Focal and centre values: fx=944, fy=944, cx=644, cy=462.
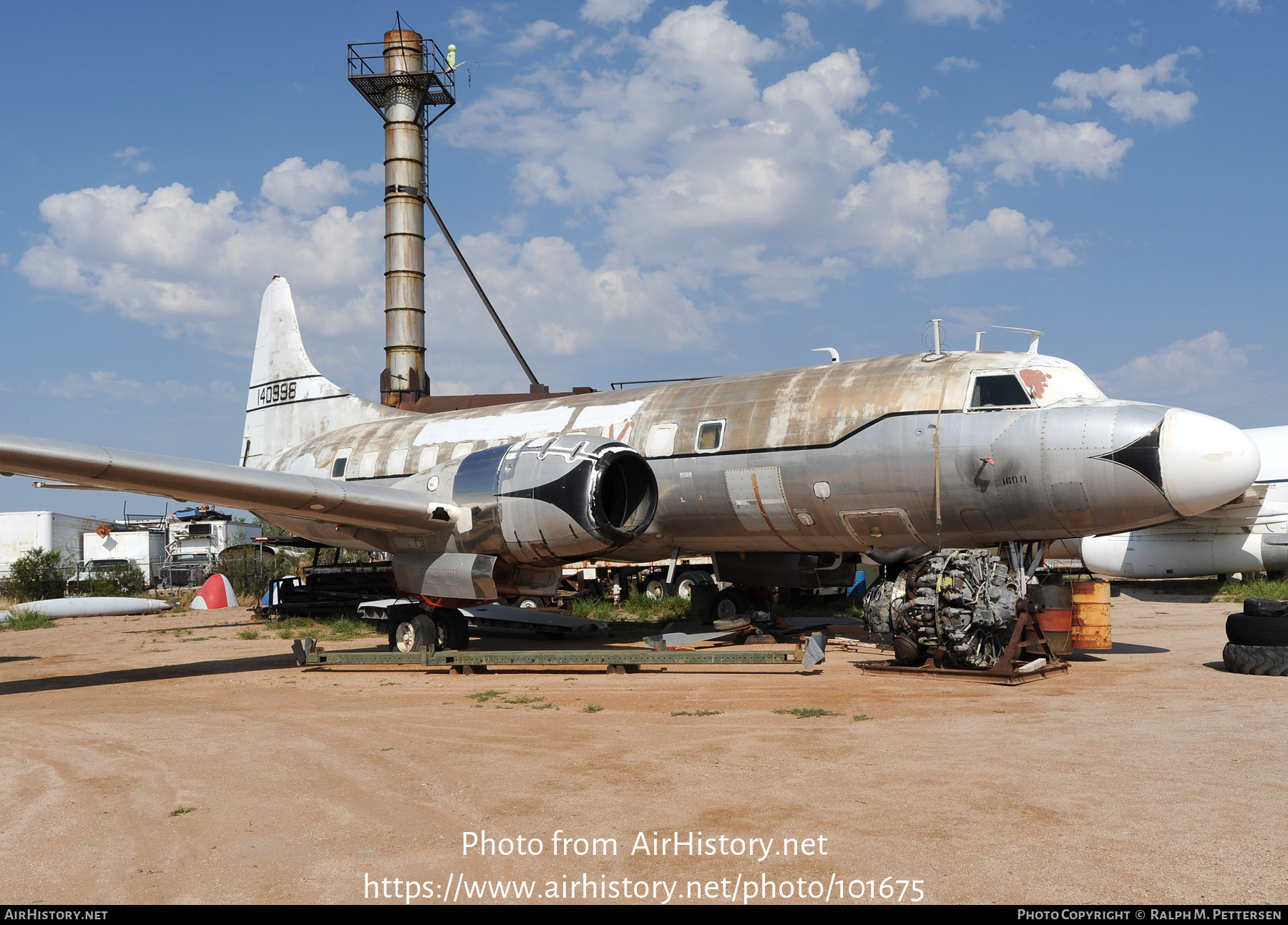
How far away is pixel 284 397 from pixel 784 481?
13337 mm

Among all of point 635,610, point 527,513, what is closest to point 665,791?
point 527,513

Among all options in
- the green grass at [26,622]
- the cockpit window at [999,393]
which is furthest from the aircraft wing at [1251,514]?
the green grass at [26,622]

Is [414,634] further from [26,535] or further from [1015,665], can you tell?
[26,535]

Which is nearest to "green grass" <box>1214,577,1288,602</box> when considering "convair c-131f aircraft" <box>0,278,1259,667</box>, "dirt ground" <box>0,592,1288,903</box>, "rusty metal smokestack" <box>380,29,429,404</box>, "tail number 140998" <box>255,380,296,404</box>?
"convair c-131f aircraft" <box>0,278,1259,667</box>

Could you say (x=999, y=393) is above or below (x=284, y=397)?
below

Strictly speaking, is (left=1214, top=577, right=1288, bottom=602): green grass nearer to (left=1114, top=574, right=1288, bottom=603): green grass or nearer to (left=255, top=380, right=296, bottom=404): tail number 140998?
(left=1114, top=574, right=1288, bottom=603): green grass

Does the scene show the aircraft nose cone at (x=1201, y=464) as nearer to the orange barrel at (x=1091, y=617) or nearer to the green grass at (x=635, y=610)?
the orange barrel at (x=1091, y=617)

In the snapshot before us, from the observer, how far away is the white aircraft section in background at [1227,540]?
24516 millimetres

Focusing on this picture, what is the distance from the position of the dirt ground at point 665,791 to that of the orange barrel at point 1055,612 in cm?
73

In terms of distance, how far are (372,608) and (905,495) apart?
12.3m

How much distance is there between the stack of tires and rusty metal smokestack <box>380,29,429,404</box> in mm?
30963

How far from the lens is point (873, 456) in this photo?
12.8 metres

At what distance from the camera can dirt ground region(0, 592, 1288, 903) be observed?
448cm
